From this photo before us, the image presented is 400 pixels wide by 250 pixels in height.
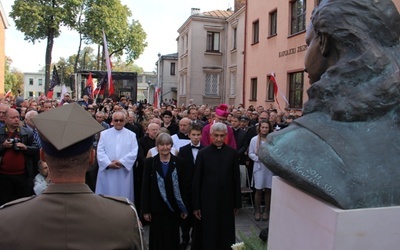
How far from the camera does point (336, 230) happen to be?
2.25m

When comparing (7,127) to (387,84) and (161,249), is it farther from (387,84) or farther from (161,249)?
(387,84)

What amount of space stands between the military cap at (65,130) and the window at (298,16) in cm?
1441

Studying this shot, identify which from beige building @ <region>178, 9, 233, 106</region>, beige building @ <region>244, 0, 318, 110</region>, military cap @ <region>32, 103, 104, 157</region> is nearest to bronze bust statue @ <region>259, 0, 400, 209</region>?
military cap @ <region>32, 103, 104, 157</region>

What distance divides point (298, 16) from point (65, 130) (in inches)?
603

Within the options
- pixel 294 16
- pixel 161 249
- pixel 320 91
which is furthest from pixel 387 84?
pixel 294 16

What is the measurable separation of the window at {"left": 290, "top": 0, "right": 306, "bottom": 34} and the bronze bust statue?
13236mm

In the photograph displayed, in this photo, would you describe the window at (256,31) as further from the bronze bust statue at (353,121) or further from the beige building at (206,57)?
the bronze bust statue at (353,121)

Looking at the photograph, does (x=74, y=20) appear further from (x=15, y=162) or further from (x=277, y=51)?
(x=15, y=162)

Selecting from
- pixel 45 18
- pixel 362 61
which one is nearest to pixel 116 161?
pixel 362 61

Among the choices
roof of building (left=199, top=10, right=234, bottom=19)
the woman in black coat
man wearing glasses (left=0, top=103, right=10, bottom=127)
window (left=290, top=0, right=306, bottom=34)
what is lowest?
the woman in black coat

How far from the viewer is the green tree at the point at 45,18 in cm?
3369

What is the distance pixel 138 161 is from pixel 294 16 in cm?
1202

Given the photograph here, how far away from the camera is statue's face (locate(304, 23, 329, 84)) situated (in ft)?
8.98

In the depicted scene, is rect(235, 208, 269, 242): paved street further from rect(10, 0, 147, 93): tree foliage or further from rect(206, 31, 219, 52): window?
rect(10, 0, 147, 93): tree foliage
